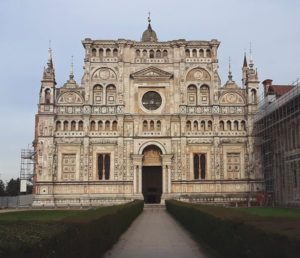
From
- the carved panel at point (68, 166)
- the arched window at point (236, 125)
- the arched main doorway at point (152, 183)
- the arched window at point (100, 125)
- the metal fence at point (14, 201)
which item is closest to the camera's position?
the carved panel at point (68, 166)

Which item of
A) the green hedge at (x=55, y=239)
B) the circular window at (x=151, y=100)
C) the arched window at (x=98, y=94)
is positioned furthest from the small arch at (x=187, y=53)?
the green hedge at (x=55, y=239)

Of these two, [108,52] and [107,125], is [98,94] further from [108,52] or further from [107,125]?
[108,52]

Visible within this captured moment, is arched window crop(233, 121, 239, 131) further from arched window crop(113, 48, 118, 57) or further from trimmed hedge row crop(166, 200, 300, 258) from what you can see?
trimmed hedge row crop(166, 200, 300, 258)

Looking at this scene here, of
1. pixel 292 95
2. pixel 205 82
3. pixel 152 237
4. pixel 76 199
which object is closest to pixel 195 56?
pixel 205 82

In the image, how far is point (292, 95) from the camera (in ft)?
150

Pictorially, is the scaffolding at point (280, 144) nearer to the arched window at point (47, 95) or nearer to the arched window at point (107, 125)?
the arched window at point (107, 125)

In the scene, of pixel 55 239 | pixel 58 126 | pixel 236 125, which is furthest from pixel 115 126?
pixel 55 239

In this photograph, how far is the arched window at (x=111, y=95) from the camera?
6106 cm

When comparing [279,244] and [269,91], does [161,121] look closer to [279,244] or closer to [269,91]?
[269,91]

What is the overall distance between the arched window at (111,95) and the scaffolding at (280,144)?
1838cm

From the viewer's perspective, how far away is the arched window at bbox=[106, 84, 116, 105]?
61.1 m

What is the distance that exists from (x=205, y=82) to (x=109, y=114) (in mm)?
13310

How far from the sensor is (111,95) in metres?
61.4

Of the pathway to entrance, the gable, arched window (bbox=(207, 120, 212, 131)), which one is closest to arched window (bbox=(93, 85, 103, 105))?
arched window (bbox=(207, 120, 212, 131))
